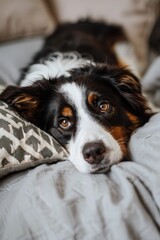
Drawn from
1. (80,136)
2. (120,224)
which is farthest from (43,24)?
(120,224)

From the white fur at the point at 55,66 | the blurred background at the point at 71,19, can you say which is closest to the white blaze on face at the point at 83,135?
the white fur at the point at 55,66

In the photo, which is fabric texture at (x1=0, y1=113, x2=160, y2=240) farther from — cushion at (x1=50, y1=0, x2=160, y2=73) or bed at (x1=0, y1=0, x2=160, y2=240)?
cushion at (x1=50, y1=0, x2=160, y2=73)

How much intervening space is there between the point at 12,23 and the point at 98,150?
1775 mm

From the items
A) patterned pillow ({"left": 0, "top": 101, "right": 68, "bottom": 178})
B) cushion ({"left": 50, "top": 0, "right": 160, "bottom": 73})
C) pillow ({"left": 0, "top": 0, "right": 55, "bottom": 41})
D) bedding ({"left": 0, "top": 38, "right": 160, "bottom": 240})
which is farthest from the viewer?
cushion ({"left": 50, "top": 0, "right": 160, "bottom": 73})

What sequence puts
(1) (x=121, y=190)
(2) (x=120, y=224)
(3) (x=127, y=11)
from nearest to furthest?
(2) (x=120, y=224) < (1) (x=121, y=190) < (3) (x=127, y=11)

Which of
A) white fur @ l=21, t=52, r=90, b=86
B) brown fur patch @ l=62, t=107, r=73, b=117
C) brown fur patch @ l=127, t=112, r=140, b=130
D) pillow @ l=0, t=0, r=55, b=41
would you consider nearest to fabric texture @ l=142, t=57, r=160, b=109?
white fur @ l=21, t=52, r=90, b=86

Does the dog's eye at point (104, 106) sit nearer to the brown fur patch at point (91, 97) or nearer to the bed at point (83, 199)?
the brown fur patch at point (91, 97)

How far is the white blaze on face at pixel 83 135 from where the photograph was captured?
1401 mm

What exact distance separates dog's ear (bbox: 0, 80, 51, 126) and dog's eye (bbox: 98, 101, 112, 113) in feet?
0.97

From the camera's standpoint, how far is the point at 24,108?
5.64 feet

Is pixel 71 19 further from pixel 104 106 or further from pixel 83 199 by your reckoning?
pixel 83 199

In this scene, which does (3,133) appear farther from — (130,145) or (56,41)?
(56,41)

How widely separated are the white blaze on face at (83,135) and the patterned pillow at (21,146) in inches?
3.3

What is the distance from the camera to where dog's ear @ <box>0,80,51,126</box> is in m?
1.65
